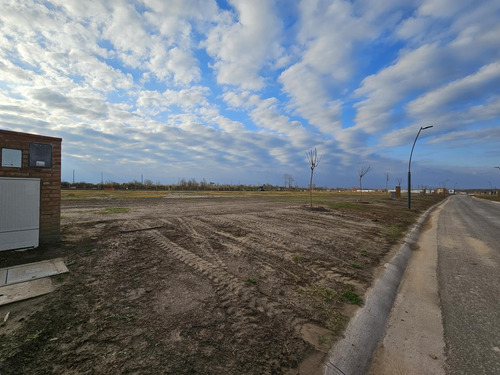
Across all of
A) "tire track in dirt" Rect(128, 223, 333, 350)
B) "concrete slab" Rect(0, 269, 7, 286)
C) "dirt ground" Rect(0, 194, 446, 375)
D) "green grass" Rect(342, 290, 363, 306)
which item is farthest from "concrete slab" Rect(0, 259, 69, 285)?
"green grass" Rect(342, 290, 363, 306)

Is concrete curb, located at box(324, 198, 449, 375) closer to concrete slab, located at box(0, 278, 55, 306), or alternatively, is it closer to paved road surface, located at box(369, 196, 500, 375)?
paved road surface, located at box(369, 196, 500, 375)

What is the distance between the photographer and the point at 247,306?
2842mm

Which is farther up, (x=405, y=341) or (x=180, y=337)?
(x=180, y=337)

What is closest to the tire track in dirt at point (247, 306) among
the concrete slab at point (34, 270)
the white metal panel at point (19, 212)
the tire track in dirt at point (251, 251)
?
the tire track in dirt at point (251, 251)

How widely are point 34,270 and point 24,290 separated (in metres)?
0.87

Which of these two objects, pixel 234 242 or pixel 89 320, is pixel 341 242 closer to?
pixel 234 242

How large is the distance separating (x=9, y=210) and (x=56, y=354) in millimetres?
4142

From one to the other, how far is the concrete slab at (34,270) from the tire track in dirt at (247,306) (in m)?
2.19

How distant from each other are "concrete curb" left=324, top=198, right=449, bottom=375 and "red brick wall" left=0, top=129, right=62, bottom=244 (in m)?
6.30

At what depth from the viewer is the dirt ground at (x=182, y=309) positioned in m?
1.91

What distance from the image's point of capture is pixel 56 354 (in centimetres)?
191


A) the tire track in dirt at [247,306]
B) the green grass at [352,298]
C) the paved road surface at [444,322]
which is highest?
the tire track in dirt at [247,306]

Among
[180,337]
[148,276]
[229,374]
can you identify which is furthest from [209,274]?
[229,374]

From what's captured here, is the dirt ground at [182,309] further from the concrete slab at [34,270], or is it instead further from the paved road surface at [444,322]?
the paved road surface at [444,322]
